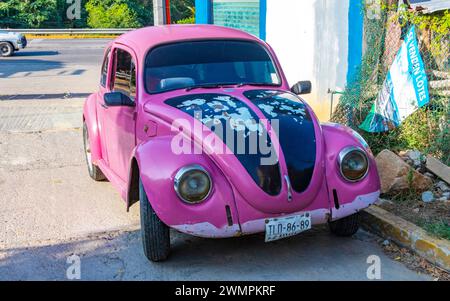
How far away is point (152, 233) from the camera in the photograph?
407 cm

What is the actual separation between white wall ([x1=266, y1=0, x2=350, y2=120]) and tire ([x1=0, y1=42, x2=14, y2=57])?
1700 centimetres

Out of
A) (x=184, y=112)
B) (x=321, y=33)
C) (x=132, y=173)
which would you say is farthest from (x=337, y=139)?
(x=321, y=33)

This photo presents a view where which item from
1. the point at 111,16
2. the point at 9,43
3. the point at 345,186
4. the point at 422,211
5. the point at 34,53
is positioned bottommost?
the point at 34,53

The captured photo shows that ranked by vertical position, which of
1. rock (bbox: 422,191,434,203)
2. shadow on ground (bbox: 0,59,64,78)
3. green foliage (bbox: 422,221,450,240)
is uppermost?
green foliage (bbox: 422,221,450,240)

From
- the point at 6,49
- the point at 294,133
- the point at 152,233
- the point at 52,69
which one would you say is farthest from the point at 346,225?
the point at 6,49

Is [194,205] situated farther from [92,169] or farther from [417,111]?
[417,111]

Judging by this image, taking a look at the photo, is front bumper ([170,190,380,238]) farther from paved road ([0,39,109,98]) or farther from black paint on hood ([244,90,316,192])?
paved road ([0,39,109,98])

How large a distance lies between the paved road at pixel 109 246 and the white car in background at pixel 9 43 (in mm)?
17370

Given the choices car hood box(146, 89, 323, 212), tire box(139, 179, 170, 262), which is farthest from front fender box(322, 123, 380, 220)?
tire box(139, 179, 170, 262)

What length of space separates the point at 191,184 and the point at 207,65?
1.62 meters

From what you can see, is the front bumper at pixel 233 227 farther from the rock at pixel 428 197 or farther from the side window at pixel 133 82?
the side window at pixel 133 82

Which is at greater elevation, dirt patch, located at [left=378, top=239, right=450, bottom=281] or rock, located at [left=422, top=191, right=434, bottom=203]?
rock, located at [left=422, top=191, right=434, bottom=203]

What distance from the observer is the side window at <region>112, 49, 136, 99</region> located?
17.0ft

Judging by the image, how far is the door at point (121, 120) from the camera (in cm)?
505
